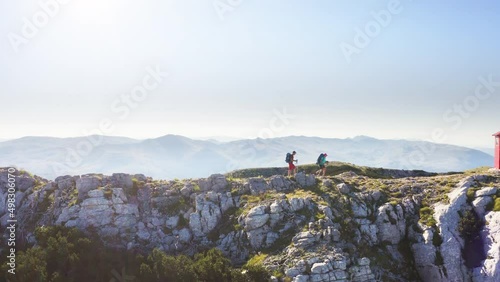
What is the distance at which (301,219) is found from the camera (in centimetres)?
3506

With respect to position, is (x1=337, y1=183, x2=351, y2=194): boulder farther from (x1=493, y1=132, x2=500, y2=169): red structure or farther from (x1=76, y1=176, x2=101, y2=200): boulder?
(x1=76, y1=176, x2=101, y2=200): boulder

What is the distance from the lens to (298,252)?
3097cm

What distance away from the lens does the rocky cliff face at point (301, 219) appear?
3059cm

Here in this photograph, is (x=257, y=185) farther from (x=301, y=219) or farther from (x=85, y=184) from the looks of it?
(x=85, y=184)

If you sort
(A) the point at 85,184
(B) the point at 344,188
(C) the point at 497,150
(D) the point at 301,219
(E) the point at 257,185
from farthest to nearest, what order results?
(C) the point at 497,150
(E) the point at 257,185
(A) the point at 85,184
(B) the point at 344,188
(D) the point at 301,219

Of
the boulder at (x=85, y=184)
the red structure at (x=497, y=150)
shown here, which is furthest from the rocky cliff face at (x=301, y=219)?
the red structure at (x=497, y=150)

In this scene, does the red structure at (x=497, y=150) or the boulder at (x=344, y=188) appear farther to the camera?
the red structure at (x=497, y=150)

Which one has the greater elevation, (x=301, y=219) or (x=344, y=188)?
(x=344, y=188)

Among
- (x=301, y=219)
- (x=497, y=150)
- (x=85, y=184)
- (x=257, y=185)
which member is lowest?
(x=301, y=219)

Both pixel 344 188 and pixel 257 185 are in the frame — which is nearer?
pixel 344 188

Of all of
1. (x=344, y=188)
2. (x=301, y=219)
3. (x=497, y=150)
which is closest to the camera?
(x=301, y=219)

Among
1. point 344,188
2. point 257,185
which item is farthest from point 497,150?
point 257,185

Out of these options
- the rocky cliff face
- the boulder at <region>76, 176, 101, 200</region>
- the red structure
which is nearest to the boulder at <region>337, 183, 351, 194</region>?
the rocky cliff face

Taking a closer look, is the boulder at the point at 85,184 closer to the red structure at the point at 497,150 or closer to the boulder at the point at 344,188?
the boulder at the point at 344,188
